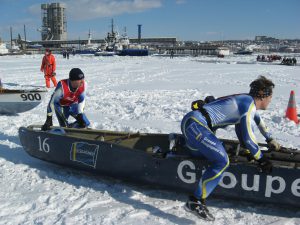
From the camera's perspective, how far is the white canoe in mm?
9188

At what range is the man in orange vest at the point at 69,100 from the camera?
20.0 ft

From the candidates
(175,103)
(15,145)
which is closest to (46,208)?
(15,145)

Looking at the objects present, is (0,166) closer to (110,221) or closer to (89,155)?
(89,155)

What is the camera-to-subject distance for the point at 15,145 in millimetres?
7008

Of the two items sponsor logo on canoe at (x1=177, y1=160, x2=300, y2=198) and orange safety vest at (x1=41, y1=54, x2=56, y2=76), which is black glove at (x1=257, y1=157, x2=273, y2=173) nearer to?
sponsor logo on canoe at (x1=177, y1=160, x2=300, y2=198)

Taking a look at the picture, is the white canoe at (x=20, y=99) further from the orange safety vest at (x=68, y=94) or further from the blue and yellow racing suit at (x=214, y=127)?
the blue and yellow racing suit at (x=214, y=127)

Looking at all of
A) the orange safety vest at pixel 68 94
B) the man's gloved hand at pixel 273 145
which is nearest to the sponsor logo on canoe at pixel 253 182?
the man's gloved hand at pixel 273 145

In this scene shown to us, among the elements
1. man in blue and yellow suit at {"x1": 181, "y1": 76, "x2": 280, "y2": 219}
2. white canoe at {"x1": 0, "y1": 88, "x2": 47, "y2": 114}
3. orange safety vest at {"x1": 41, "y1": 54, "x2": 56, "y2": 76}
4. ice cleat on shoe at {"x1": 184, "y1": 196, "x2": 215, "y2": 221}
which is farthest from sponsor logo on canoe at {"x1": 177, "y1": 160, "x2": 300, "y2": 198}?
orange safety vest at {"x1": 41, "y1": 54, "x2": 56, "y2": 76}

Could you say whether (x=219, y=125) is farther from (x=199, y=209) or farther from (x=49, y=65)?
(x=49, y=65)

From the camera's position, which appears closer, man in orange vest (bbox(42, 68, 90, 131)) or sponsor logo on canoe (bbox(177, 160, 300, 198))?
sponsor logo on canoe (bbox(177, 160, 300, 198))

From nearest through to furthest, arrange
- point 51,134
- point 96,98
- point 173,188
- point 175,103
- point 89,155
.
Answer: point 173,188
point 89,155
point 51,134
point 175,103
point 96,98

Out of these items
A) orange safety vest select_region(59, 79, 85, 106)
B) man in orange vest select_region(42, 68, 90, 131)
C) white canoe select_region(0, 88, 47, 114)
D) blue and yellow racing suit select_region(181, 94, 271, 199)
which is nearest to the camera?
blue and yellow racing suit select_region(181, 94, 271, 199)

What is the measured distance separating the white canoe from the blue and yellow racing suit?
19.8 feet

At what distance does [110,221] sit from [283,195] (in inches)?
77.1
